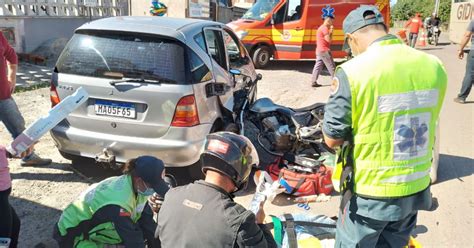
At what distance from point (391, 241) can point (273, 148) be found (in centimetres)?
306

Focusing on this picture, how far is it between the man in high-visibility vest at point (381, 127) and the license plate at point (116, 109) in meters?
2.34

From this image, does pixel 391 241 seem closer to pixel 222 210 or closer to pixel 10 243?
pixel 222 210

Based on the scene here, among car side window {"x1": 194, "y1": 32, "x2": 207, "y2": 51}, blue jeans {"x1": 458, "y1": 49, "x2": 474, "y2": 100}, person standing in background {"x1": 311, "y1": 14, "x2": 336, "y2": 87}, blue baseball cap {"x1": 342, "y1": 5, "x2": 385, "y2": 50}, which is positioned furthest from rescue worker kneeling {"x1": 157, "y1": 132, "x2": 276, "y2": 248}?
person standing in background {"x1": 311, "y1": 14, "x2": 336, "y2": 87}

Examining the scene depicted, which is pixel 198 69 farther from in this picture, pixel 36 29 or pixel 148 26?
pixel 36 29

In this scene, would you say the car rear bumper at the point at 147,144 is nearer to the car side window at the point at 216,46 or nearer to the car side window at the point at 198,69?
the car side window at the point at 198,69

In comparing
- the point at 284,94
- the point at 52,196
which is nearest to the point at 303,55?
the point at 284,94

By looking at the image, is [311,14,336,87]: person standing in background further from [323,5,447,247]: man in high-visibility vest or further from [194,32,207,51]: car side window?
[323,5,447,247]: man in high-visibility vest

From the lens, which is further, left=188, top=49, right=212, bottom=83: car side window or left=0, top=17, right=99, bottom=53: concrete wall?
left=0, top=17, right=99, bottom=53: concrete wall

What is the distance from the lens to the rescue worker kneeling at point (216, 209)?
1.67 meters

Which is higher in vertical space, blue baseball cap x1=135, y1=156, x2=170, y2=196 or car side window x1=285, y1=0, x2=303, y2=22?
car side window x1=285, y1=0, x2=303, y2=22

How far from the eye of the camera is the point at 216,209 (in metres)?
1.69

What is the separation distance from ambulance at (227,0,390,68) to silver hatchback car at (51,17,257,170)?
8925 mm

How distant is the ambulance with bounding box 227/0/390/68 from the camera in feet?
42.1

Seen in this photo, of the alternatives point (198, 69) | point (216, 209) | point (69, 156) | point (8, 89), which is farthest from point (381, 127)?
point (8, 89)
